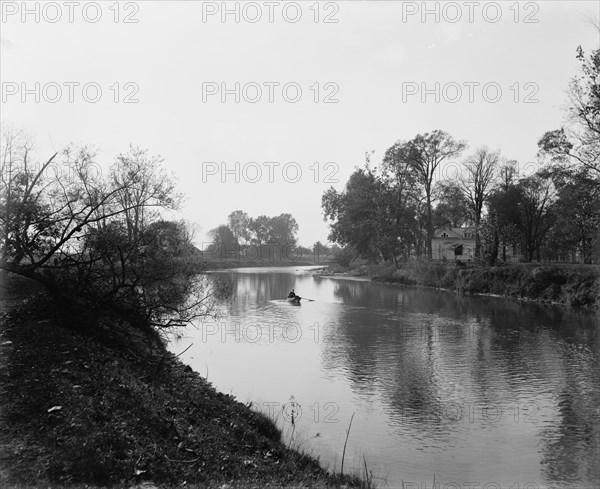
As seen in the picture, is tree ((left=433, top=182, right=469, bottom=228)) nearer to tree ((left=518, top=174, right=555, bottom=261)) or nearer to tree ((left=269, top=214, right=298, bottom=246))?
tree ((left=518, top=174, right=555, bottom=261))

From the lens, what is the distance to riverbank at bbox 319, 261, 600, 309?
3331 centimetres

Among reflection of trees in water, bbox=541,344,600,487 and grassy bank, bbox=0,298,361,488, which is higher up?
grassy bank, bbox=0,298,361,488

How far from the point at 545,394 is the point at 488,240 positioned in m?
37.2

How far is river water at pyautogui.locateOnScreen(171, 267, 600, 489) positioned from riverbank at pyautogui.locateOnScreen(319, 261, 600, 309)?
6.89 meters

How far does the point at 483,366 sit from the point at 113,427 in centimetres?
1267

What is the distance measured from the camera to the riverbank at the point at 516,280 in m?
33.3

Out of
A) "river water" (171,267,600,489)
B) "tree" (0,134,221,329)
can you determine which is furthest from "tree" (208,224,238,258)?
"tree" (0,134,221,329)

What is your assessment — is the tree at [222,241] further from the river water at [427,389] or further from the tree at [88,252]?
the tree at [88,252]

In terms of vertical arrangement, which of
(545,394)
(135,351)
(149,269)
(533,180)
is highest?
(533,180)

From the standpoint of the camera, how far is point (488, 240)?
158 feet

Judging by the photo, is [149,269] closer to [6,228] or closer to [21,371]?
[6,228]

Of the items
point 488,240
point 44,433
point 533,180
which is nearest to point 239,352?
point 44,433

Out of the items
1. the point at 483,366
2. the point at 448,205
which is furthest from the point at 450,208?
the point at 483,366

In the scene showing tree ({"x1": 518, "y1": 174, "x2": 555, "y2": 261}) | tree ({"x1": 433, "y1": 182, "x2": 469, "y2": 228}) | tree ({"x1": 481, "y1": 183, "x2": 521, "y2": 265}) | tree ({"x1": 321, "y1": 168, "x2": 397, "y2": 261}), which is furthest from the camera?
tree ({"x1": 321, "y1": 168, "x2": 397, "y2": 261})
